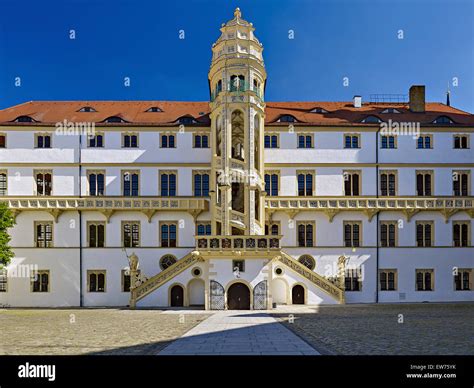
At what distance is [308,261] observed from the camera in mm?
38188

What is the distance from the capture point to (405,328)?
21078mm

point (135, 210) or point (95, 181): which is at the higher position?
point (95, 181)

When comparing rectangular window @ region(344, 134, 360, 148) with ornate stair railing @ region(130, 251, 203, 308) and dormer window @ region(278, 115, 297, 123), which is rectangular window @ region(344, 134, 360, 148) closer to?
dormer window @ region(278, 115, 297, 123)

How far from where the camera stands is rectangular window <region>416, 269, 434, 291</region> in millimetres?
38125

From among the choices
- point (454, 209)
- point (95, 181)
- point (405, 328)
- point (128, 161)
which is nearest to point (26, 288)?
point (95, 181)

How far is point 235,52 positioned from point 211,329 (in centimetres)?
2315

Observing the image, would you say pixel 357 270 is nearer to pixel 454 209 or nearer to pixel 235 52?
pixel 454 209

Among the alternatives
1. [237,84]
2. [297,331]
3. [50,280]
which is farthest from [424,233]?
[50,280]

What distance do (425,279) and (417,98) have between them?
685 inches

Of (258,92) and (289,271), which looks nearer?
(289,271)

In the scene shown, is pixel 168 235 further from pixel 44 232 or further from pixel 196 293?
pixel 44 232

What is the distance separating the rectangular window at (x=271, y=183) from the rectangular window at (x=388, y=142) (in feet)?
32.9
